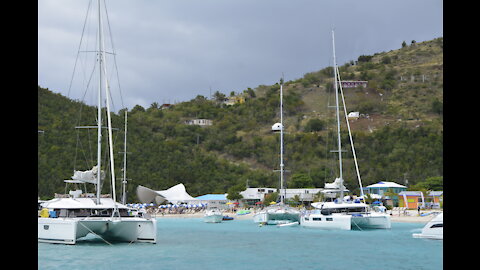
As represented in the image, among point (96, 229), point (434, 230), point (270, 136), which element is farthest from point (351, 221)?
point (270, 136)

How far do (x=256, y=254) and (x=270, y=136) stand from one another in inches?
3232

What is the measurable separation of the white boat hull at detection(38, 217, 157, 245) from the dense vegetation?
28494mm

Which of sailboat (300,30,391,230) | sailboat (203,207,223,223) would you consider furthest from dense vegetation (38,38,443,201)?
sailboat (300,30,391,230)

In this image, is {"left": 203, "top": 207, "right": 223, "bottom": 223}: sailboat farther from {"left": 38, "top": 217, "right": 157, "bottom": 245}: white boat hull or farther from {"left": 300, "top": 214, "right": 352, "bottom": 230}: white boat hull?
{"left": 38, "top": 217, "right": 157, "bottom": 245}: white boat hull

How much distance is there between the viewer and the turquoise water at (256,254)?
22359mm

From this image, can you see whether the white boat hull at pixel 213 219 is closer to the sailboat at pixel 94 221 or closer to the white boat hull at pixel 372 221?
the white boat hull at pixel 372 221

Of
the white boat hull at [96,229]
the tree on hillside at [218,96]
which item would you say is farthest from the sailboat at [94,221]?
the tree on hillside at [218,96]

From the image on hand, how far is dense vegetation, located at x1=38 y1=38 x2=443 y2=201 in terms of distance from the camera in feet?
254

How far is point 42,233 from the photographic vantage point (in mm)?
26578

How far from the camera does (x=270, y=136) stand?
108562 mm

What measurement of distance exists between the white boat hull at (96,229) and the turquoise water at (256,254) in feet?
1.39
